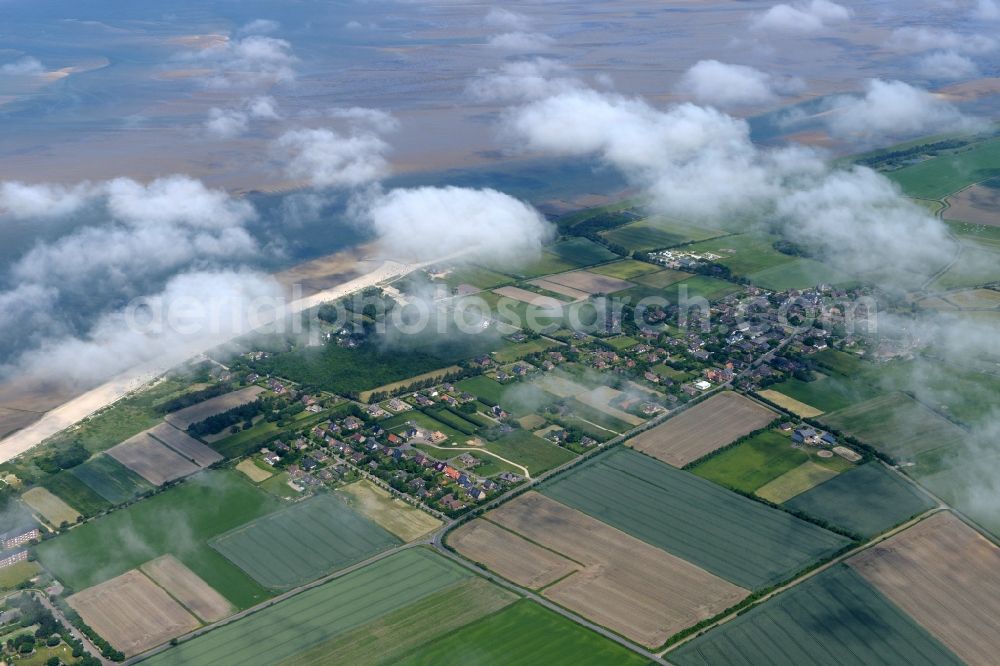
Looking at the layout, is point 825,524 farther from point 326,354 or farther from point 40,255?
point 40,255

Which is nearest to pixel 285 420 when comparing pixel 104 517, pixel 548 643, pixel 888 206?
pixel 104 517

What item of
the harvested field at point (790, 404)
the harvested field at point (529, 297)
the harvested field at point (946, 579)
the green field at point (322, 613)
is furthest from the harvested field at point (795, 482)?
the harvested field at point (529, 297)

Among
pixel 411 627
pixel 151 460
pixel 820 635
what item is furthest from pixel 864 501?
pixel 151 460

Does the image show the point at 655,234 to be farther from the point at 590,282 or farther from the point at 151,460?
the point at 151,460

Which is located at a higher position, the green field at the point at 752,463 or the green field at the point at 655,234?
the green field at the point at 655,234

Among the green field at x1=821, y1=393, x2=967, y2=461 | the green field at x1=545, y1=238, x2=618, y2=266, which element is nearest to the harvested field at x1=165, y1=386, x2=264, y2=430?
the green field at x1=545, y1=238, x2=618, y2=266

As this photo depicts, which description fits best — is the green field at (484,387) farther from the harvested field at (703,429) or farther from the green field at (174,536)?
the green field at (174,536)

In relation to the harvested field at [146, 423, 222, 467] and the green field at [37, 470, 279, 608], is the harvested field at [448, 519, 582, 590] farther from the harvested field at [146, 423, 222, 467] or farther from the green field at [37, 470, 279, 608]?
the harvested field at [146, 423, 222, 467]
